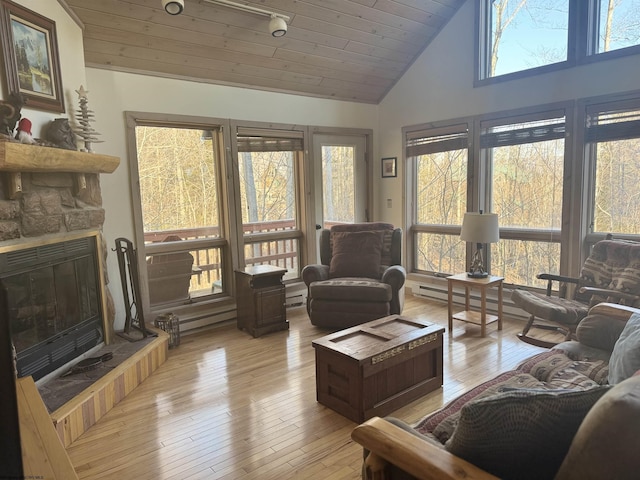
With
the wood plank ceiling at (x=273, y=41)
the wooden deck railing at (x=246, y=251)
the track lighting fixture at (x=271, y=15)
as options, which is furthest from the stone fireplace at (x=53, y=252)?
the track lighting fixture at (x=271, y=15)

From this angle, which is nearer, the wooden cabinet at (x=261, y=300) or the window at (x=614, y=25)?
the window at (x=614, y=25)

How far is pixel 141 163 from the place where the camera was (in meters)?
3.89

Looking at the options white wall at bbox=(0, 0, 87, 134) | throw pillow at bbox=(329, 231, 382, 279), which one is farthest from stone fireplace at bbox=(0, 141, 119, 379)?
throw pillow at bbox=(329, 231, 382, 279)

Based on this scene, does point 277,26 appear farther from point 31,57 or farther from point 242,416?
point 242,416

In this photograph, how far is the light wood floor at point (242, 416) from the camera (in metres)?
2.10

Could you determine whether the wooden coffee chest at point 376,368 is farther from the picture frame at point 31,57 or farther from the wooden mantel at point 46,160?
the picture frame at point 31,57

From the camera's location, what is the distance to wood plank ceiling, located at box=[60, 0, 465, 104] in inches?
132

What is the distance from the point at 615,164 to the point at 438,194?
1.80 meters

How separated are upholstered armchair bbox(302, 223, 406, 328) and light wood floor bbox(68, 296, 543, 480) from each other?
1.45ft

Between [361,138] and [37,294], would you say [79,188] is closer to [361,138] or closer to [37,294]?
[37,294]

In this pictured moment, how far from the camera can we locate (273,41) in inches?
156

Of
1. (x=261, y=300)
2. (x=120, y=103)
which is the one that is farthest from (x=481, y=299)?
(x=120, y=103)

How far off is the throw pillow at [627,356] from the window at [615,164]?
2.14 m

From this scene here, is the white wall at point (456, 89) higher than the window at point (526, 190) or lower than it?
higher
